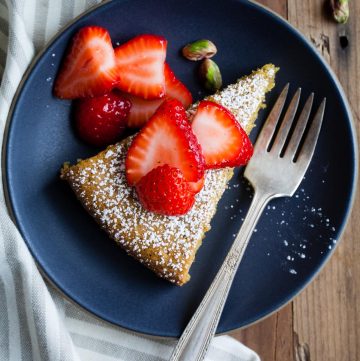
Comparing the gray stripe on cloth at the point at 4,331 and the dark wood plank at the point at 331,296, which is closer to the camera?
the gray stripe on cloth at the point at 4,331

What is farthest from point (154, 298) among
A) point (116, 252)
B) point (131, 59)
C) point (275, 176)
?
point (131, 59)

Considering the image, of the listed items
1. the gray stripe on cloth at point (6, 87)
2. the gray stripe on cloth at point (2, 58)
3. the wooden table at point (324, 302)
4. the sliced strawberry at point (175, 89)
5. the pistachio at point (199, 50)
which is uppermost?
the gray stripe on cloth at point (2, 58)

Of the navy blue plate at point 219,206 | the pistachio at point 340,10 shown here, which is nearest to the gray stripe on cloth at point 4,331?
the navy blue plate at point 219,206

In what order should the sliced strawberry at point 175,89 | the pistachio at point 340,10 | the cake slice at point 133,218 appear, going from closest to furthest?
the cake slice at point 133,218 → the sliced strawberry at point 175,89 → the pistachio at point 340,10

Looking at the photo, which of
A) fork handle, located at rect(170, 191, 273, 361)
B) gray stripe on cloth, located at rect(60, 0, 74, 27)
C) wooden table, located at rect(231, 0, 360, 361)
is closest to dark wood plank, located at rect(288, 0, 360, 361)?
wooden table, located at rect(231, 0, 360, 361)

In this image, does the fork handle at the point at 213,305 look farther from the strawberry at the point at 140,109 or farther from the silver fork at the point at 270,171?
the strawberry at the point at 140,109

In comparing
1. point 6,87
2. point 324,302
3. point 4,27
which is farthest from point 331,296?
point 4,27

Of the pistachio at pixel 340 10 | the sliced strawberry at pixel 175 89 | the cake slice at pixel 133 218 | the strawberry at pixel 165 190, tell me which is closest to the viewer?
the strawberry at pixel 165 190
